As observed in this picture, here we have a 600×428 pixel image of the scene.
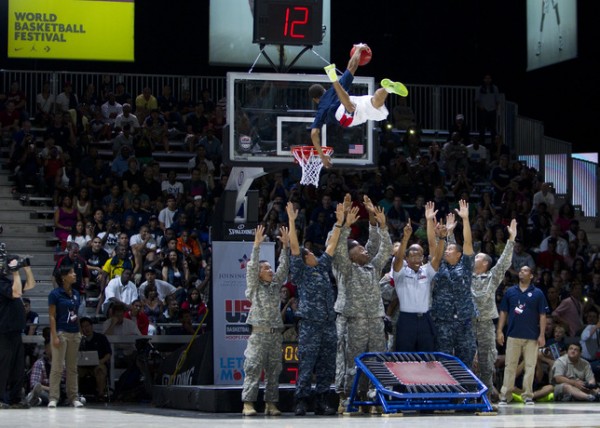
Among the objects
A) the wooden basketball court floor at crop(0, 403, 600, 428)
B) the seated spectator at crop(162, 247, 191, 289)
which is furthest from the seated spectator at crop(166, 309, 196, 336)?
the wooden basketball court floor at crop(0, 403, 600, 428)

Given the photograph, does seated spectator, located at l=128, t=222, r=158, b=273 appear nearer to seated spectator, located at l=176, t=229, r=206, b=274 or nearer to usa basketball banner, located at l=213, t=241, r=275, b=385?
seated spectator, located at l=176, t=229, r=206, b=274

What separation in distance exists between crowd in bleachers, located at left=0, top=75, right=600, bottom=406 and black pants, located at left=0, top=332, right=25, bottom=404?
148 inches

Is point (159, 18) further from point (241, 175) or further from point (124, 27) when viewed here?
point (241, 175)

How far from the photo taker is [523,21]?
3225 cm

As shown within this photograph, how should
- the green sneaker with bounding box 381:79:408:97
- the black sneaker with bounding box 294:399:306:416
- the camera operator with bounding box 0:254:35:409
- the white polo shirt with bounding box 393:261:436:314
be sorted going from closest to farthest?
1. the green sneaker with bounding box 381:79:408:97
2. the black sneaker with bounding box 294:399:306:416
3. the white polo shirt with bounding box 393:261:436:314
4. the camera operator with bounding box 0:254:35:409

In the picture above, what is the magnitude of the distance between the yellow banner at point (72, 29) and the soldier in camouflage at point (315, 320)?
15983 millimetres

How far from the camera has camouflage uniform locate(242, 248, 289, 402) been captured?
14414 millimetres

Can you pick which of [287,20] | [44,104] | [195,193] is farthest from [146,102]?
[287,20]

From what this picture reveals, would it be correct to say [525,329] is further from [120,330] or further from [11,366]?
[11,366]

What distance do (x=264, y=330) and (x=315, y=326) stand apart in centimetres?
69

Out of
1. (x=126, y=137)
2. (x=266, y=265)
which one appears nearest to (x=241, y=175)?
(x=266, y=265)

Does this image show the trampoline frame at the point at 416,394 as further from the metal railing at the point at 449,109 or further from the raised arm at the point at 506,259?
the metal railing at the point at 449,109

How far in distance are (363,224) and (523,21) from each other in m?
10.9

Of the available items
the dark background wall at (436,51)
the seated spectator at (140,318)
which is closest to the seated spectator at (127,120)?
the dark background wall at (436,51)
